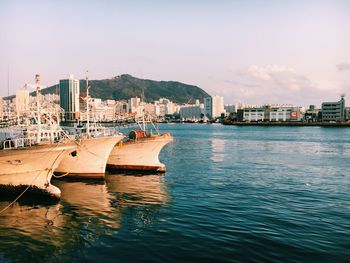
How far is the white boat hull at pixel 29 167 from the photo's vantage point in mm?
23125

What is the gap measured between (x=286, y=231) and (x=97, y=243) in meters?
10.0

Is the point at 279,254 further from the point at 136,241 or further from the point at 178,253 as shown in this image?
the point at 136,241

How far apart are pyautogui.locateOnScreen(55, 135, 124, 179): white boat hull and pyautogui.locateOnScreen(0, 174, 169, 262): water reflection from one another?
8.42 feet

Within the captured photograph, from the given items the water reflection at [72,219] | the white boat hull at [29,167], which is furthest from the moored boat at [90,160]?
the white boat hull at [29,167]

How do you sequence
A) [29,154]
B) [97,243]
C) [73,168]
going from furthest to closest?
[73,168]
[29,154]
[97,243]

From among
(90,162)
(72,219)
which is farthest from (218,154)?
(72,219)

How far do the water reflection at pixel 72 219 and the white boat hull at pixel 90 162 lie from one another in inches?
101

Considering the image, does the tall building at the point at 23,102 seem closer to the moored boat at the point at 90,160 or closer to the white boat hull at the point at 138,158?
the moored boat at the point at 90,160

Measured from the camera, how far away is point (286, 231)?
1705 centimetres

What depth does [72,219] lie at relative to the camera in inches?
764

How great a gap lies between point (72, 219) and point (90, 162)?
13093mm

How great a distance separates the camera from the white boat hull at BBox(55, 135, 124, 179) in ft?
103

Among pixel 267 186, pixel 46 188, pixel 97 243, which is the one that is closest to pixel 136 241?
pixel 97 243

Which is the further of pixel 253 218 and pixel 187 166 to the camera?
pixel 187 166
